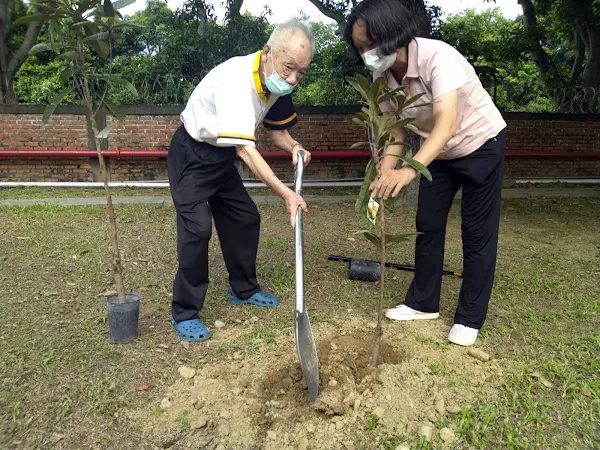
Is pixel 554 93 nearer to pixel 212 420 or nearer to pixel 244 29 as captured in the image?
pixel 244 29

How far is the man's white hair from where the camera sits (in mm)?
2492

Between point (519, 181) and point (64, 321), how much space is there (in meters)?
8.35

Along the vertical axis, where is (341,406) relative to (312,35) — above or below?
below

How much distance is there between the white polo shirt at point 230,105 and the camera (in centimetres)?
249

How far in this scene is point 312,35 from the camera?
255 cm

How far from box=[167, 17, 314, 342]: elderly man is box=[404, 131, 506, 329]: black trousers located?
0.76m

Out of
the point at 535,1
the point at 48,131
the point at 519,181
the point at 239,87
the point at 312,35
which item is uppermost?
the point at 535,1

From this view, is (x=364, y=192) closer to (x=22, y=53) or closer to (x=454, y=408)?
(x=454, y=408)

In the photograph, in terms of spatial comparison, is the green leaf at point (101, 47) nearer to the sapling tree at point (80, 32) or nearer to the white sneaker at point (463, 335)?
the sapling tree at point (80, 32)

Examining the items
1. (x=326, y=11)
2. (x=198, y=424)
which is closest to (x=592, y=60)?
(x=326, y=11)

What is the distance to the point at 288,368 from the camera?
263 cm

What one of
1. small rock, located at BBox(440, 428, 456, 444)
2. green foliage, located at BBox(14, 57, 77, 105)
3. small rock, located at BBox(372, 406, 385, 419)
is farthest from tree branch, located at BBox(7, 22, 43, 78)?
small rock, located at BBox(440, 428, 456, 444)

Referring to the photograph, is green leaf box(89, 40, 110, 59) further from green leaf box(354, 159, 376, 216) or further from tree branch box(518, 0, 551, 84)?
tree branch box(518, 0, 551, 84)

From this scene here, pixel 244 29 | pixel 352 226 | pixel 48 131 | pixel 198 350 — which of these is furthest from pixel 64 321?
pixel 244 29
